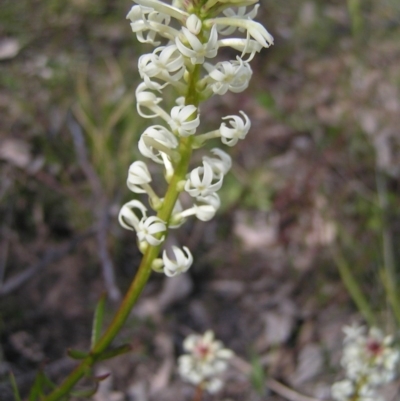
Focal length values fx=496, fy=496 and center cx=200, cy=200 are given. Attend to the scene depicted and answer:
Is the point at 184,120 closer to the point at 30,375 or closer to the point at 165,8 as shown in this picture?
the point at 165,8

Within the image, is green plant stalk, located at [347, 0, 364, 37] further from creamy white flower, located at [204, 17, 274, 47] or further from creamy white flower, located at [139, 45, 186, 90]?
creamy white flower, located at [139, 45, 186, 90]

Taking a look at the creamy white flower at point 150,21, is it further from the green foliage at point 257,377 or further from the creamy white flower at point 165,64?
the green foliage at point 257,377

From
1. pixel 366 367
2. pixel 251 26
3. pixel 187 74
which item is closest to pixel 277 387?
pixel 366 367

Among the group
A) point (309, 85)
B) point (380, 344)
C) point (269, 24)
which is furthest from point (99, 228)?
point (269, 24)

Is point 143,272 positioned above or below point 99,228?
above

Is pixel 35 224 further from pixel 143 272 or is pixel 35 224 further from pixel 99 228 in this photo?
pixel 143 272

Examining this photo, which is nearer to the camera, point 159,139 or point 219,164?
point 159,139

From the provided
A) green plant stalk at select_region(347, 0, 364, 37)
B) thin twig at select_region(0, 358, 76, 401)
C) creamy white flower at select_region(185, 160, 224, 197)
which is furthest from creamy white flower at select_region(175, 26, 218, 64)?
green plant stalk at select_region(347, 0, 364, 37)
